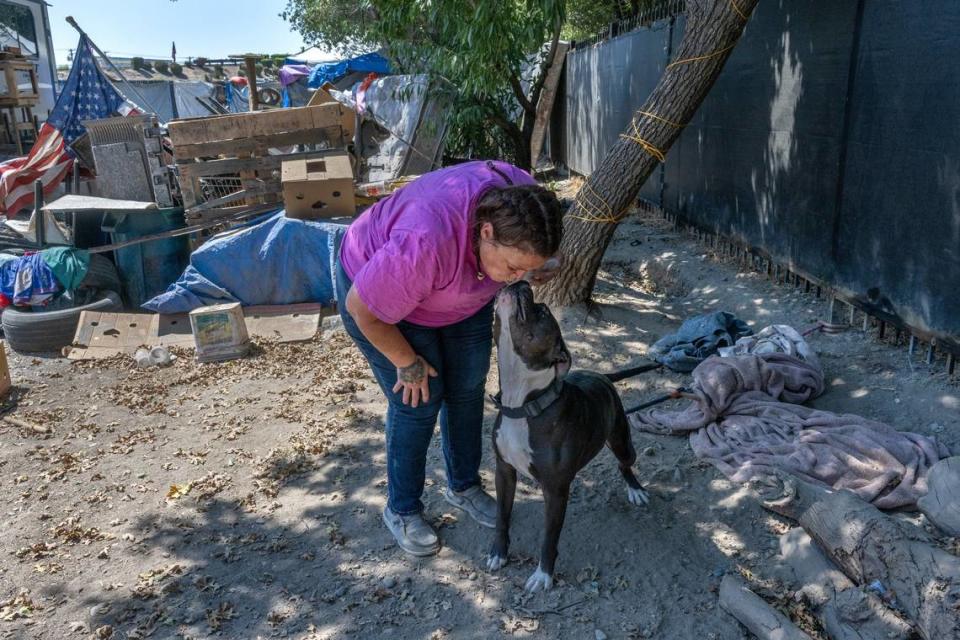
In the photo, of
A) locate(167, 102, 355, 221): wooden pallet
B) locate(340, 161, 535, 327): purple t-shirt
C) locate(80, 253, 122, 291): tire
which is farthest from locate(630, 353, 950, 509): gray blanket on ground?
locate(80, 253, 122, 291): tire

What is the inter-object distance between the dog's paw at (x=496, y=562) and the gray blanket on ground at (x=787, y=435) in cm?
126

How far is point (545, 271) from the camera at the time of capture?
2623mm

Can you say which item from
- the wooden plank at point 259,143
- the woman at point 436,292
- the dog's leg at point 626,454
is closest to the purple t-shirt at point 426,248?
the woman at point 436,292

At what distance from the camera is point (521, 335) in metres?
2.42

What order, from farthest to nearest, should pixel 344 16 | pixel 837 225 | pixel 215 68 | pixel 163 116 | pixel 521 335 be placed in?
pixel 215 68, pixel 344 16, pixel 163 116, pixel 837 225, pixel 521 335

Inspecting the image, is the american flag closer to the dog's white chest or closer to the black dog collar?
the dog's white chest

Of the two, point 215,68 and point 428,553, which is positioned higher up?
point 215,68

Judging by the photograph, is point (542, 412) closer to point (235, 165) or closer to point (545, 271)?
point (545, 271)

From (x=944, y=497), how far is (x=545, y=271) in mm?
1940

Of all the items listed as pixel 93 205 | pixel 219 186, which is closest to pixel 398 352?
pixel 93 205

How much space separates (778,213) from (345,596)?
14.9 ft

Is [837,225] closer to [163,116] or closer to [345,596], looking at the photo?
[345,596]

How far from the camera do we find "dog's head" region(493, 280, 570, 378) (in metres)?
2.39

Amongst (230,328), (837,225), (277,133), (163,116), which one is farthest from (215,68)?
(837,225)
